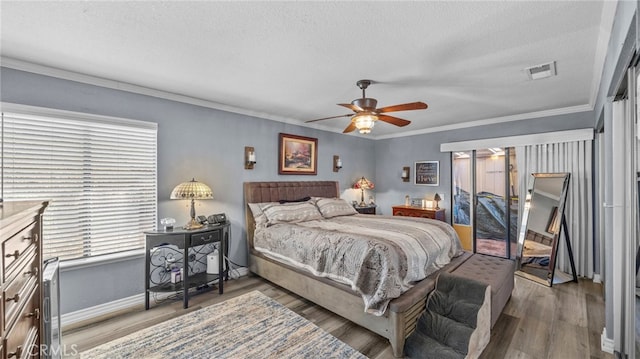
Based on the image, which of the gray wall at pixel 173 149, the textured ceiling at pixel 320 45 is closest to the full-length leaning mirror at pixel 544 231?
the textured ceiling at pixel 320 45

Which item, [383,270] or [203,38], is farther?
[383,270]

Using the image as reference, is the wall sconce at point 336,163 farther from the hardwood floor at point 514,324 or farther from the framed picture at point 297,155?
the hardwood floor at point 514,324

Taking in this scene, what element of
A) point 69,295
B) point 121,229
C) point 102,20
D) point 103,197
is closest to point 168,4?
point 102,20

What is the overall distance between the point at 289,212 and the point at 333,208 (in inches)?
32.7

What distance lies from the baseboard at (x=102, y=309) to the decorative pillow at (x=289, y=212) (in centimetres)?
151

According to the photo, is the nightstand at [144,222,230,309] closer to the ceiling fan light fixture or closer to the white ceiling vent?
the ceiling fan light fixture

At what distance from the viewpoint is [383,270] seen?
224 centimetres

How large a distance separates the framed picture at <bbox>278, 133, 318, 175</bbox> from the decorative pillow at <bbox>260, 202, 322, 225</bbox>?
817mm

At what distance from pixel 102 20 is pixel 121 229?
210cm

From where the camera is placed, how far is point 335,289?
2.65 m

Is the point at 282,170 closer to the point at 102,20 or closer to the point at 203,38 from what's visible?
the point at 203,38

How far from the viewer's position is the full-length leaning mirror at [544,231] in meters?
3.65

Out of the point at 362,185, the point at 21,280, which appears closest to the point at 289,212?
the point at 362,185

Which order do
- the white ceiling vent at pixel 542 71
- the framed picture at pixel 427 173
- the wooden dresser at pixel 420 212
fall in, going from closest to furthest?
the white ceiling vent at pixel 542 71, the wooden dresser at pixel 420 212, the framed picture at pixel 427 173
